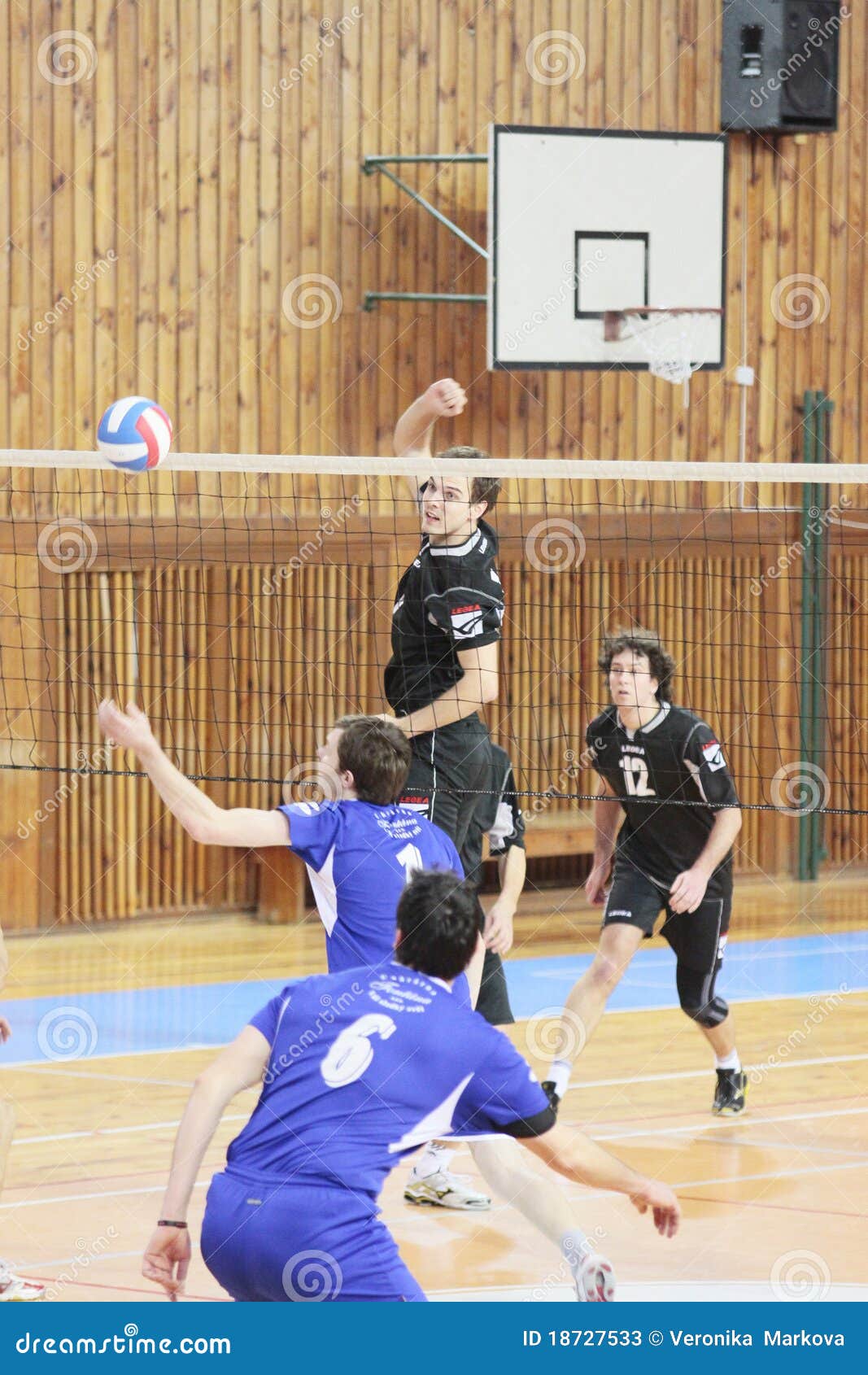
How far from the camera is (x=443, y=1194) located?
657 cm

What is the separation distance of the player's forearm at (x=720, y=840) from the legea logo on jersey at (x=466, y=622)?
157cm

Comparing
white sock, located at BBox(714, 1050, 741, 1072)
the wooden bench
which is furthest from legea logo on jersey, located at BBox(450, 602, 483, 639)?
the wooden bench

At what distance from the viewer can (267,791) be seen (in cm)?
1301

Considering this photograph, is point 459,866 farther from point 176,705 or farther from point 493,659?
point 176,705

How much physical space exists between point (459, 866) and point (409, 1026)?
211 cm

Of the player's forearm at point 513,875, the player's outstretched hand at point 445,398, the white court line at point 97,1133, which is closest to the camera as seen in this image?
the player's outstretched hand at point 445,398

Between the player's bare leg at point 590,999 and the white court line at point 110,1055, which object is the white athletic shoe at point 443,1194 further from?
the white court line at point 110,1055

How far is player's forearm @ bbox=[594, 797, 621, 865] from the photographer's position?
8039 mm

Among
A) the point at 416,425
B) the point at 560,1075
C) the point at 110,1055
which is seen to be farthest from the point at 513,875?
the point at 110,1055

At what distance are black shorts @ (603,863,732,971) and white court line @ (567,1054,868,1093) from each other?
33.1 inches

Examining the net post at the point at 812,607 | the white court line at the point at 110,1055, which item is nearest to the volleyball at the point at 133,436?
the white court line at the point at 110,1055

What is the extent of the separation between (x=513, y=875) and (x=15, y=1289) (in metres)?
2.65

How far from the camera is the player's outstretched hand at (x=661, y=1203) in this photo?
→ 4.17m

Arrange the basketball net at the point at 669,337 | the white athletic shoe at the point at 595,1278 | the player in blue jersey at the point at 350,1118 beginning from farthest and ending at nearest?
the basketball net at the point at 669,337 → the white athletic shoe at the point at 595,1278 → the player in blue jersey at the point at 350,1118
